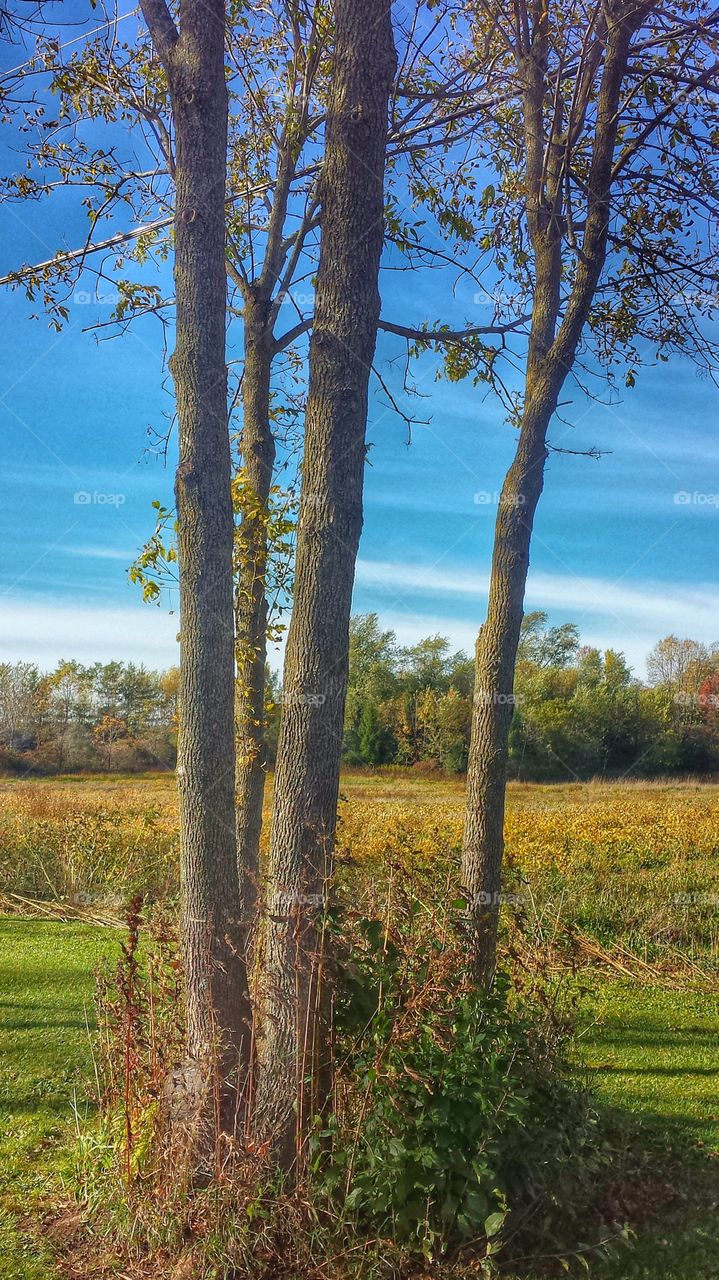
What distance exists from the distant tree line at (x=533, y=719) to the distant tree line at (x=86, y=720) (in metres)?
5.46

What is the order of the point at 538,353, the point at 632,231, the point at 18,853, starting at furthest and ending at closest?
the point at 18,853 → the point at 632,231 → the point at 538,353

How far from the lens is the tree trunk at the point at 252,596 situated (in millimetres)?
7695

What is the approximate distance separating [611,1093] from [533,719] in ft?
72.6

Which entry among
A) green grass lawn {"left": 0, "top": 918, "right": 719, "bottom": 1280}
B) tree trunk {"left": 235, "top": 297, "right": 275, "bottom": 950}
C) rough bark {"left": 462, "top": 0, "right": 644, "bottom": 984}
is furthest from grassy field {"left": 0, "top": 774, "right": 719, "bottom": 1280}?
tree trunk {"left": 235, "top": 297, "right": 275, "bottom": 950}

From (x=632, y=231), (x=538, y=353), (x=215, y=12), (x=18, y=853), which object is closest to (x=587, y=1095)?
(x=538, y=353)

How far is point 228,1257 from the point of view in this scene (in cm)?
328

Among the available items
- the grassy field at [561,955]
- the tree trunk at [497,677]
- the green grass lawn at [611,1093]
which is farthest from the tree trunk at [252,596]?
the tree trunk at [497,677]

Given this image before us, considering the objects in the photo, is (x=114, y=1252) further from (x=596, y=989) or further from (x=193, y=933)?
(x=596, y=989)

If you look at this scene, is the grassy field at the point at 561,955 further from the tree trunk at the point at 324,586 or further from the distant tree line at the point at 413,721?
the distant tree line at the point at 413,721

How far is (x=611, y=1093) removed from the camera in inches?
212

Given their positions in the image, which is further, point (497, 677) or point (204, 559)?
point (497, 677)

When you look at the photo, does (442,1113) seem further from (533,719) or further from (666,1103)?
(533,719)

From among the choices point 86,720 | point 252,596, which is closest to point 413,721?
point 86,720

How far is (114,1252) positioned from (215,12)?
5.46 metres
